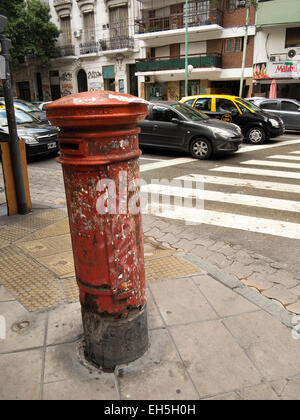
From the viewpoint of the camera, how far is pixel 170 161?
31.7ft

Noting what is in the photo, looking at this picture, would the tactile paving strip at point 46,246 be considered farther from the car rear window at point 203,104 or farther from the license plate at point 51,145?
the car rear window at point 203,104

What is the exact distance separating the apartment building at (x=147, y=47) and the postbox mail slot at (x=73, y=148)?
2379 centimetres

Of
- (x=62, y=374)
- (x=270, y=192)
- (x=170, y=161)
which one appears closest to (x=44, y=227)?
(x=62, y=374)

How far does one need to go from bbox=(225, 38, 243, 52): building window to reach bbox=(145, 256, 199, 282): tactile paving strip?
25225mm

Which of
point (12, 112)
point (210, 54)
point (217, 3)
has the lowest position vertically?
point (12, 112)

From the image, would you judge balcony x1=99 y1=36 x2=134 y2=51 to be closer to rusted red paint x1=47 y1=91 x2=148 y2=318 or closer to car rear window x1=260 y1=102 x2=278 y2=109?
car rear window x1=260 y1=102 x2=278 y2=109

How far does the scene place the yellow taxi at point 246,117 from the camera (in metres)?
11.9

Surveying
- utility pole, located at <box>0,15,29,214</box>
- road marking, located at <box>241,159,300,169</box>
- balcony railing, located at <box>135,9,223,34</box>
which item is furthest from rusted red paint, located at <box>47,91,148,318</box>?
balcony railing, located at <box>135,9,223,34</box>

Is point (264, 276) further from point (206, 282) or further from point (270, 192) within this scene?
point (270, 192)

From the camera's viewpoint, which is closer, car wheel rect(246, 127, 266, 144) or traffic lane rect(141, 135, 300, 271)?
traffic lane rect(141, 135, 300, 271)

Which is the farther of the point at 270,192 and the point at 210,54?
the point at 210,54

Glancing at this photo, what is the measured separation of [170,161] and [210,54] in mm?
19256

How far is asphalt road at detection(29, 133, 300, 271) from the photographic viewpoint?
4652mm
